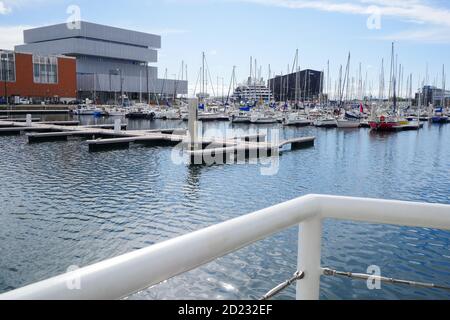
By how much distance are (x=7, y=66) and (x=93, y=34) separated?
34.8 meters

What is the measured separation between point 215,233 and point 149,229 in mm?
11940

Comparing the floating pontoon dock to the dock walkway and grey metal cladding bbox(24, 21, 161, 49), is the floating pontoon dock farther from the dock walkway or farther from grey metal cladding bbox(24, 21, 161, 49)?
grey metal cladding bbox(24, 21, 161, 49)

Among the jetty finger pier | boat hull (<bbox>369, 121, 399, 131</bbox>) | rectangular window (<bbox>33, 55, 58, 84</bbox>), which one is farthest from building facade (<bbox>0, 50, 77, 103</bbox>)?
boat hull (<bbox>369, 121, 399, 131</bbox>)

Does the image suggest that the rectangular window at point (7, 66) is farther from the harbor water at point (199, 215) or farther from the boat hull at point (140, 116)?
the harbor water at point (199, 215)

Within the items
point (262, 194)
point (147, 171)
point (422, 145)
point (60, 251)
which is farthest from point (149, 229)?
point (422, 145)

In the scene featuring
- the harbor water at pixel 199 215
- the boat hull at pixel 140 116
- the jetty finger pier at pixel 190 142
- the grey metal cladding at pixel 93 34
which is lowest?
the harbor water at pixel 199 215

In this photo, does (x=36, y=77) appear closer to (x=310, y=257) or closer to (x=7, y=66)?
(x=7, y=66)

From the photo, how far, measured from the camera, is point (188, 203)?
17.0 metres

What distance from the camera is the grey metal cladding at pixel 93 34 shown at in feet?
405

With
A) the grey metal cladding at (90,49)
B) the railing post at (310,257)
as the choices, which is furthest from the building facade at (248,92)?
the railing post at (310,257)

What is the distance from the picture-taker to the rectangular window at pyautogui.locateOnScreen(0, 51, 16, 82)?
9388cm

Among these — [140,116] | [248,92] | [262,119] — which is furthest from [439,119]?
[140,116]

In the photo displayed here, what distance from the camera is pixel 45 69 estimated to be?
337ft

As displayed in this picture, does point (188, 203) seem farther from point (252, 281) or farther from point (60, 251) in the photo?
point (252, 281)
